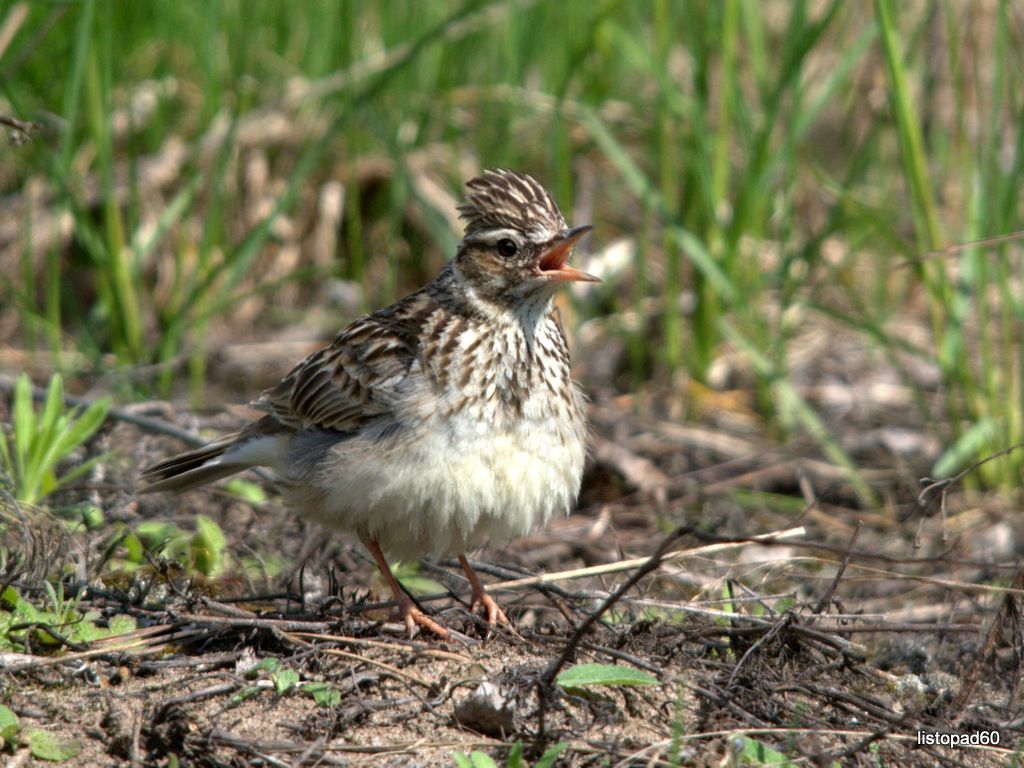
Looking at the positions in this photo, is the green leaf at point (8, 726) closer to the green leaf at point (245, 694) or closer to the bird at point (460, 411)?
the green leaf at point (245, 694)

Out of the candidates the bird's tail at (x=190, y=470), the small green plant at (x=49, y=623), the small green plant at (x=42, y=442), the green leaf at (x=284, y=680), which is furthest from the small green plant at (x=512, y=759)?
the small green plant at (x=42, y=442)

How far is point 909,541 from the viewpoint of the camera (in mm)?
6227

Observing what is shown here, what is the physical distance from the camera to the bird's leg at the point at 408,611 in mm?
4137

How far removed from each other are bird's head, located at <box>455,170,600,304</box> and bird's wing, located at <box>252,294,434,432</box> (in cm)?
26

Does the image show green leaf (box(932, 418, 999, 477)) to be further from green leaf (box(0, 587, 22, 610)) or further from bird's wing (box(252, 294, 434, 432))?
green leaf (box(0, 587, 22, 610))

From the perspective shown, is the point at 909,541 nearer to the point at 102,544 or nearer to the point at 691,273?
the point at 691,273

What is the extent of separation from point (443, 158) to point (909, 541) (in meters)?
4.22

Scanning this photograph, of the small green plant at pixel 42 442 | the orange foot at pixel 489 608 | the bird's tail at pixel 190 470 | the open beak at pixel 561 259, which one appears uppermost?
the open beak at pixel 561 259

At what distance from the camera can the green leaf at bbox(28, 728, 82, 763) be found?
10.7ft

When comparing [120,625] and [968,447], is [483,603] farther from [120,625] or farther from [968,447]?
[968,447]

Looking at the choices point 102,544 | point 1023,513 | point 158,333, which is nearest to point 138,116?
point 158,333

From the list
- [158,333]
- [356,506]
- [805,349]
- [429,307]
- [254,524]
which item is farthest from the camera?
[805,349]

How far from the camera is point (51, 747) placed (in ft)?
10.8

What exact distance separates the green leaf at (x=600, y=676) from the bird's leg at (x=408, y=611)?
676 millimetres
